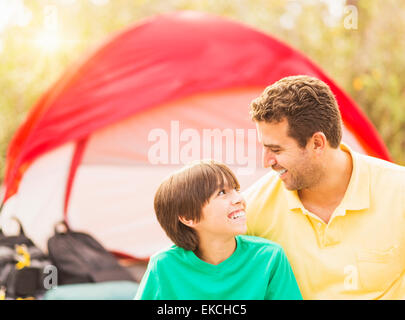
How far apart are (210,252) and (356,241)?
35 centimetres

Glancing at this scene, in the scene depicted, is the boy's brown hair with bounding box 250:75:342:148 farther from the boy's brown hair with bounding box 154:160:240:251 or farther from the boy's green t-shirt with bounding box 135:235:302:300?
the boy's green t-shirt with bounding box 135:235:302:300

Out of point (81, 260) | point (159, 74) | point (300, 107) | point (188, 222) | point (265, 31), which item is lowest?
point (188, 222)

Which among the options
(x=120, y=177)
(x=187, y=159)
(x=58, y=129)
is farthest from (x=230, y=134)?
(x=58, y=129)

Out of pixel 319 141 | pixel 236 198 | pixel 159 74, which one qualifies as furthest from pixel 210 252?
pixel 159 74

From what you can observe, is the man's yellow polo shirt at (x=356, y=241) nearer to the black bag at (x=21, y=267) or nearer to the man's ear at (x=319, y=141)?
the man's ear at (x=319, y=141)

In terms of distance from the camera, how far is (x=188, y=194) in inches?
48.1

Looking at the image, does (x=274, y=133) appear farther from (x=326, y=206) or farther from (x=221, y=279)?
(x=221, y=279)

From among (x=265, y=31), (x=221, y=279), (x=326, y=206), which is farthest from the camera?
(x=265, y=31)

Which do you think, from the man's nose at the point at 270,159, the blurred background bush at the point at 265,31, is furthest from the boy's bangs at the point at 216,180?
the blurred background bush at the point at 265,31

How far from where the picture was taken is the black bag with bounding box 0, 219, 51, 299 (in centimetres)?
210

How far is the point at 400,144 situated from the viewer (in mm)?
3721

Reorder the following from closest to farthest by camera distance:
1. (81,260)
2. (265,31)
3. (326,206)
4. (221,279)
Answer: (221,279)
(326,206)
(81,260)
(265,31)

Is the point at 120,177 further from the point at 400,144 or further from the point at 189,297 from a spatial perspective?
the point at 400,144

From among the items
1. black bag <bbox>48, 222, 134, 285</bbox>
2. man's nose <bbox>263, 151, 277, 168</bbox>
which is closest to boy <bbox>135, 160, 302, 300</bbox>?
man's nose <bbox>263, 151, 277, 168</bbox>
